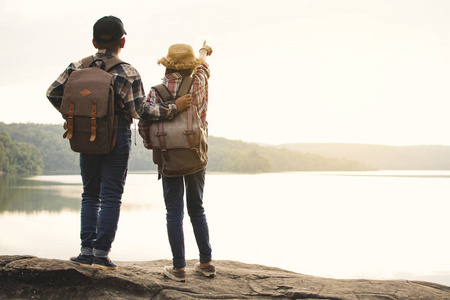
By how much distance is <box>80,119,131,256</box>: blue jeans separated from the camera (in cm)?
341

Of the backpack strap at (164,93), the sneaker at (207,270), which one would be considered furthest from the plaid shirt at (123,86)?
the sneaker at (207,270)

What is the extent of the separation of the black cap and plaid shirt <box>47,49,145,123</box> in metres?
0.11

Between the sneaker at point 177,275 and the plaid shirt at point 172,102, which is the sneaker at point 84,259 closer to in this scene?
the sneaker at point 177,275

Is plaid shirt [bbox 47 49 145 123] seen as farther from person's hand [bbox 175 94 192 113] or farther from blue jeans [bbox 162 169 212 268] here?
blue jeans [bbox 162 169 212 268]

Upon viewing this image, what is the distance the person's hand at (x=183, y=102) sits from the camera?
353 centimetres

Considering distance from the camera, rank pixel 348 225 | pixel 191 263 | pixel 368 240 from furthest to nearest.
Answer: pixel 348 225 < pixel 368 240 < pixel 191 263

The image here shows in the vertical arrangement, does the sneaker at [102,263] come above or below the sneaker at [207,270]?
above

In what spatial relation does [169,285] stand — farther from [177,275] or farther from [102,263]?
[102,263]

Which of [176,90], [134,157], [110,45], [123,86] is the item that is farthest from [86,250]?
[134,157]

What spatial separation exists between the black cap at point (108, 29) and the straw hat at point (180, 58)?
437 millimetres

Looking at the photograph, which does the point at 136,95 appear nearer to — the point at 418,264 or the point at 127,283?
the point at 127,283

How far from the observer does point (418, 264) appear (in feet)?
47.9

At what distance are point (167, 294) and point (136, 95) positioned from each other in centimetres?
164

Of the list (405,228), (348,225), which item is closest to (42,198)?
(348,225)
